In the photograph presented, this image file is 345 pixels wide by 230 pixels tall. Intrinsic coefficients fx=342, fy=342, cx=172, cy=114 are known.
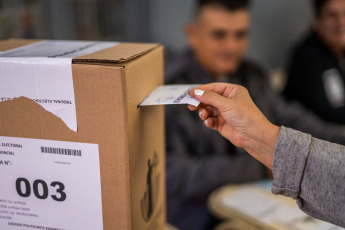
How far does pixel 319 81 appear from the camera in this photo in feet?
7.34

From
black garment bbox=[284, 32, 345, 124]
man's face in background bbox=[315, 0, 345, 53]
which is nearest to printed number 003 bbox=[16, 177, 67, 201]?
black garment bbox=[284, 32, 345, 124]

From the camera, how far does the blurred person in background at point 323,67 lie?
87.2 inches

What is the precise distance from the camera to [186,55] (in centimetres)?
179

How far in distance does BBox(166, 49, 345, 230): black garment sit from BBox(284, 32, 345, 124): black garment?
0.46m

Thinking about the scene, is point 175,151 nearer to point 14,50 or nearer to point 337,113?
point 14,50

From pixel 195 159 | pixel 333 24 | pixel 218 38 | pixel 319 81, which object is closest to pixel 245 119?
pixel 195 159

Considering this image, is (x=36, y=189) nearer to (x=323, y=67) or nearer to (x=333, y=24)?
(x=323, y=67)

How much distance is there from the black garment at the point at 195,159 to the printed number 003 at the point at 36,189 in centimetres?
90

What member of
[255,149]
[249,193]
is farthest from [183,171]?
[255,149]

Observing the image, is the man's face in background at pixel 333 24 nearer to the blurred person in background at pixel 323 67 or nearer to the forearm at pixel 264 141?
the blurred person in background at pixel 323 67

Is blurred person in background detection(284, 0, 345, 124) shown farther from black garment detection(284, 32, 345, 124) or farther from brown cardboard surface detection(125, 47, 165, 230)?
brown cardboard surface detection(125, 47, 165, 230)

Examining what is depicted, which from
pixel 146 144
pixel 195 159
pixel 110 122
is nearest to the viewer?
pixel 110 122

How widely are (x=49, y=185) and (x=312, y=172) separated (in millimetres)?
467

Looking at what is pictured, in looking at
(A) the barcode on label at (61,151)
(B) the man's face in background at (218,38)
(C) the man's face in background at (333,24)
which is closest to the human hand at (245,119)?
(A) the barcode on label at (61,151)
